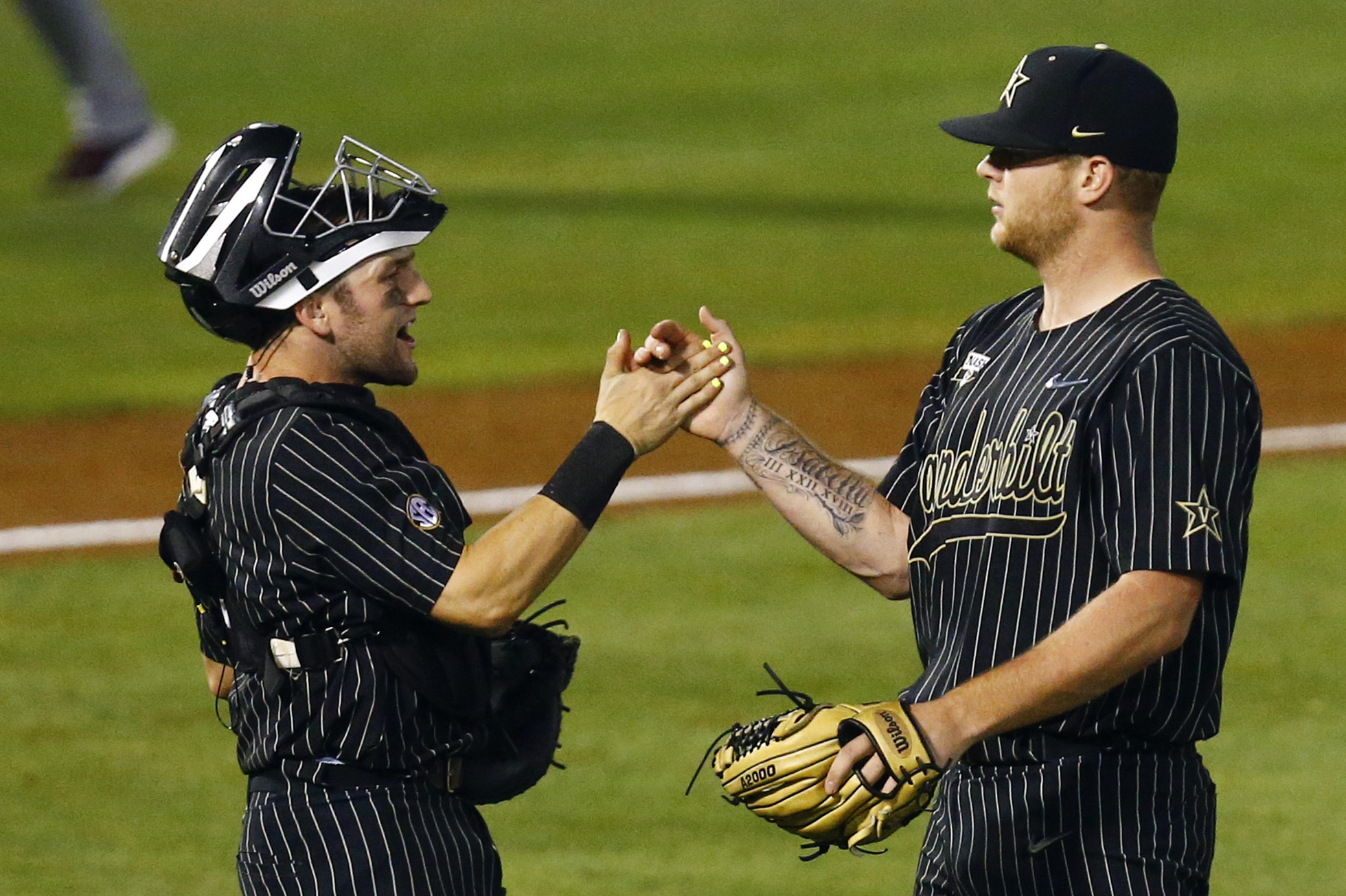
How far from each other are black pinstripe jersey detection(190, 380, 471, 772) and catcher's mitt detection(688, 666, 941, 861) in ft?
1.80

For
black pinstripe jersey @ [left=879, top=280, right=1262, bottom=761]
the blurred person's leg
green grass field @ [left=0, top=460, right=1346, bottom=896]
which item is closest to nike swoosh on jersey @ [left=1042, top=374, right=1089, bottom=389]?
black pinstripe jersey @ [left=879, top=280, right=1262, bottom=761]

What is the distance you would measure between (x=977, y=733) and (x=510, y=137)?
1701cm

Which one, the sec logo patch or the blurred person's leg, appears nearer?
the sec logo patch

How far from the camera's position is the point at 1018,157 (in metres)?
3.90

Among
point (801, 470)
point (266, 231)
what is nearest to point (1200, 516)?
point (801, 470)

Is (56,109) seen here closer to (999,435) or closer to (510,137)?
(510,137)

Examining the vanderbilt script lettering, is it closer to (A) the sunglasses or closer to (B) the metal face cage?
(A) the sunglasses

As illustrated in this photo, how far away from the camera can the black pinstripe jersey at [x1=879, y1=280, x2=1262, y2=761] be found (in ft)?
11.6

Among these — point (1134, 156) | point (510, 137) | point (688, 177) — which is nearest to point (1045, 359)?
point (1134, 156)

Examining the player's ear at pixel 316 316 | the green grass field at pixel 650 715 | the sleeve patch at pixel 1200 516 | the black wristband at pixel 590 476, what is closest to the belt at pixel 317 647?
the black wristband at pixel 590 476

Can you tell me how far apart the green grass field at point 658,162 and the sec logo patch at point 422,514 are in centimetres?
887

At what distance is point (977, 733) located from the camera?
11.5 ft

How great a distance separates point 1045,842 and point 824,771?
1.44 ft

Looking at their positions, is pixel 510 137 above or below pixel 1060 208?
below
